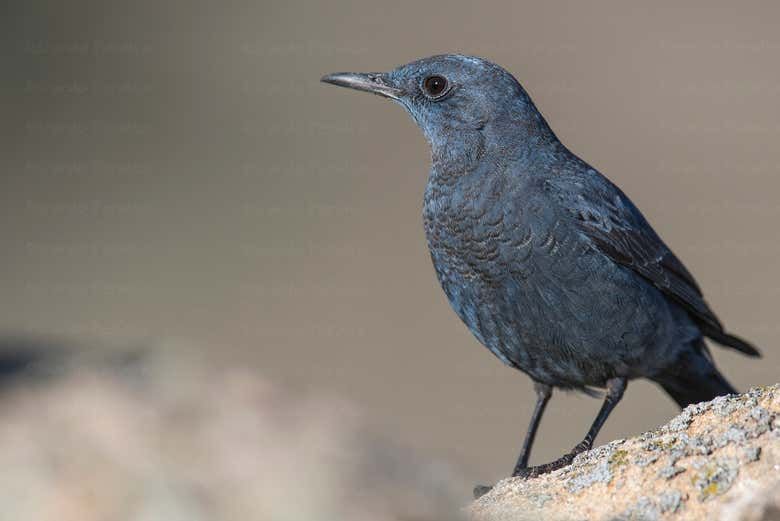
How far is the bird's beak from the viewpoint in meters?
6.64

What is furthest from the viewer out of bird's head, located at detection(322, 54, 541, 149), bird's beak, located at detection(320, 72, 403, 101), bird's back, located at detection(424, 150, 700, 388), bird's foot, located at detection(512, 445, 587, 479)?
bird's beak, located at detection(320, 72, 403, 101)

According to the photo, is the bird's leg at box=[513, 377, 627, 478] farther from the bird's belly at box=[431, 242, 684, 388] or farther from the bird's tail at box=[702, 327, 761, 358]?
the bird's tail at box=[702, 327, 761, 358]

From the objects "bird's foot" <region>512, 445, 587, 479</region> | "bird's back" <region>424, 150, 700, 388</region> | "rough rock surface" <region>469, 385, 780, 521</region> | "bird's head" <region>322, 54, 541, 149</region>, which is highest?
"bird's head" <region>322, 54, 541, 149</region>

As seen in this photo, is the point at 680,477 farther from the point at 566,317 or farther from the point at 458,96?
the point at 458,96

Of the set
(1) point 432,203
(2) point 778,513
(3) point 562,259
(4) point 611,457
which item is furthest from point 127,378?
(2) point 778,513

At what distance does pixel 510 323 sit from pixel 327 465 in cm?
139

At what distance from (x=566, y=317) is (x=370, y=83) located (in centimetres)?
205

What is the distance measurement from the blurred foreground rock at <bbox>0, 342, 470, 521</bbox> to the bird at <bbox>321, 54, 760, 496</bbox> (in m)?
0.86

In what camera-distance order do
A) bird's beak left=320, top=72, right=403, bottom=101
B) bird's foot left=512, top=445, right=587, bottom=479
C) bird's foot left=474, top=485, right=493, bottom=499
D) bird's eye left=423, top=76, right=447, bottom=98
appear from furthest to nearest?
bird's beak left=320, top=72, right=403, bottom=101 → bird's eye left=423, top=76, right=447, bottom=98 → bird's foot left=474, top=485, right=493, bottom=499 → bird's foot left=512, top=445, right=587, bottom=479

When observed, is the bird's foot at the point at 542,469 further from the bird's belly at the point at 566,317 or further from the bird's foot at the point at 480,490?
the bird's belly at the point at 566,317

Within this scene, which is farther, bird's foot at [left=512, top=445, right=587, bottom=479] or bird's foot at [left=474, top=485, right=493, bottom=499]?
bird's foot at [left=474, top=485, right=493, bottom=499]

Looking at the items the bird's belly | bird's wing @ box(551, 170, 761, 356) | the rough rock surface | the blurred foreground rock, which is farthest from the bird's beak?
the rough rock surface

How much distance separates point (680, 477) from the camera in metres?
4.11

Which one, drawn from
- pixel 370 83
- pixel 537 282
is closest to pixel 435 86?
pixel 370 83
